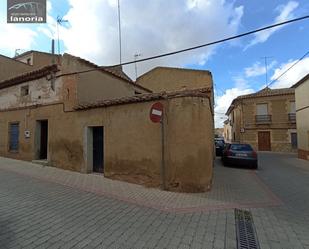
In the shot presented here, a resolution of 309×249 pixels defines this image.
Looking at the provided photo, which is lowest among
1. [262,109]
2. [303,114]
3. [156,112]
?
[156,112]

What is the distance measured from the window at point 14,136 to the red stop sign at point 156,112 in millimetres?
9439

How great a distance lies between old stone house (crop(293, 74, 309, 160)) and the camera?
61.0ft

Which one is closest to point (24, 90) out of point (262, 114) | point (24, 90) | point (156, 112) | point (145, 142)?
point (24, 90)

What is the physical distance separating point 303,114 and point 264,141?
11.7m

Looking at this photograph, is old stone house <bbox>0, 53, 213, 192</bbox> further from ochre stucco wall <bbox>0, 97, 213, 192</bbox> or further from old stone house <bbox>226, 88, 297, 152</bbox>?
old stone house <bbox>226, 88, 297, 152</bbox>

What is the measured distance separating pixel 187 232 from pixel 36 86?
1105cm

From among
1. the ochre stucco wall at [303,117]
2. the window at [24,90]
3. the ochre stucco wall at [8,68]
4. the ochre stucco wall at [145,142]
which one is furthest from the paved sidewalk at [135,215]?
the ochre stucco wall at [8,68]

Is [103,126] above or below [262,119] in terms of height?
below

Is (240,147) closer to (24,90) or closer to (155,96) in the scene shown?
(155,96)

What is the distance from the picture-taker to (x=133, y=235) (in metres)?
4.35

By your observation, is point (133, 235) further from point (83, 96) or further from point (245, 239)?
point (83, 96)

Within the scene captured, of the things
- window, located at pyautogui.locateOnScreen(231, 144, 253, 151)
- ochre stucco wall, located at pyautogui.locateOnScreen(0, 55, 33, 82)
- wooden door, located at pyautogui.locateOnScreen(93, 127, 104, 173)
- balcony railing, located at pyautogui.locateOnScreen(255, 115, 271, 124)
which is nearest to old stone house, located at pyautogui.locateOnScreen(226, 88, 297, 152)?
balcony railing, located at pyautogui.locateOnScreen(255, 115, 271, 124)

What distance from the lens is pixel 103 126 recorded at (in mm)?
9633

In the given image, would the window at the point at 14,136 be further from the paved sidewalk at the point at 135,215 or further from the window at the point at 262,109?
the window at the point at 262,109
